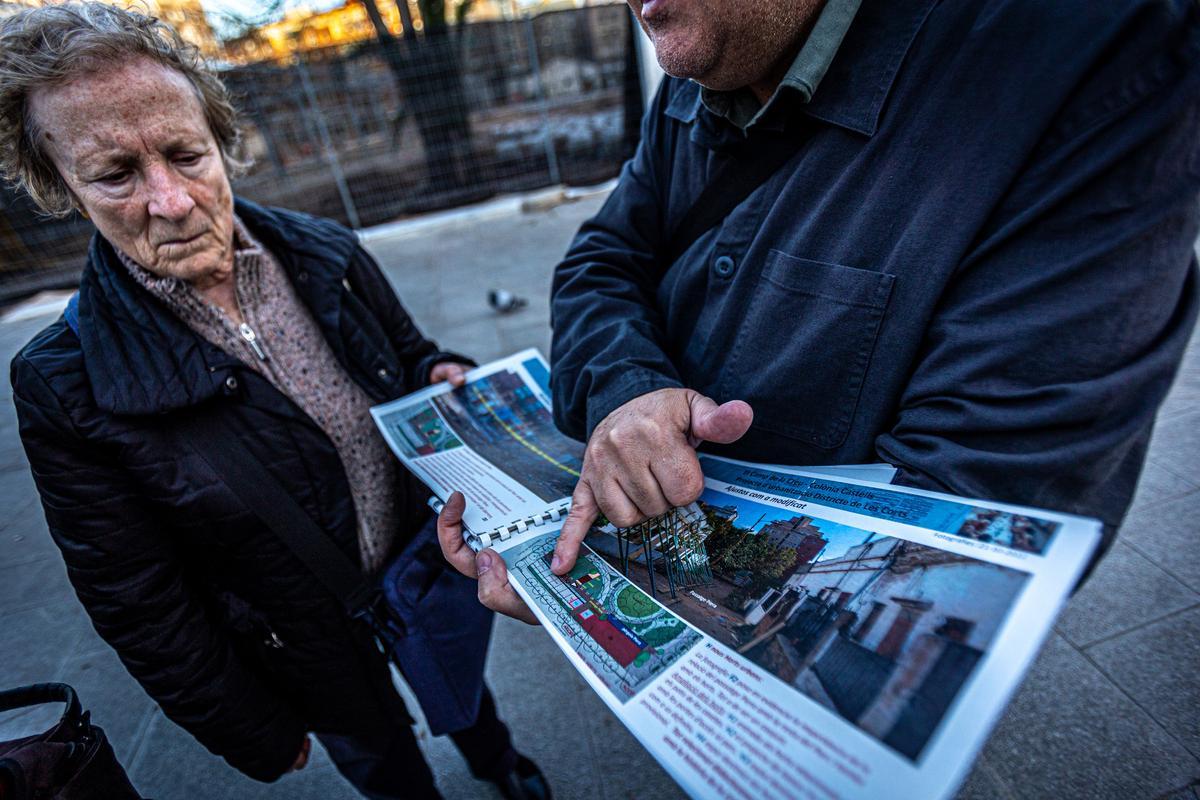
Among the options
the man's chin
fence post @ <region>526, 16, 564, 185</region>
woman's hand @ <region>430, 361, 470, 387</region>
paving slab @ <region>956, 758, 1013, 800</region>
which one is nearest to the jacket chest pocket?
the man's chin

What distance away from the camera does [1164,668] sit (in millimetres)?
1822

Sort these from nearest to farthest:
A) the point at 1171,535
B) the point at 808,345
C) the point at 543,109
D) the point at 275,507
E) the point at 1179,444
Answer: the point at 808,345 → the point at 275,507 → the point at 1171,535 → the point at 1179,444 → the point at 543,109

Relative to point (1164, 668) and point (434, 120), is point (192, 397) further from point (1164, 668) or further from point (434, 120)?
point (434, 120)

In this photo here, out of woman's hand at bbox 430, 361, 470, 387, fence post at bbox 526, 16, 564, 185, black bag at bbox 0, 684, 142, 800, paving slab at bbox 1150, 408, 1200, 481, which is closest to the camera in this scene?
black bag at bbox 0, 684, 142, 800

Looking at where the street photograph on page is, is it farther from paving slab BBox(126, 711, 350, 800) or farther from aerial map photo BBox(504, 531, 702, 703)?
paving slab BBox(126, 711, 350, 800)

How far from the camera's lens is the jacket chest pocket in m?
0.86

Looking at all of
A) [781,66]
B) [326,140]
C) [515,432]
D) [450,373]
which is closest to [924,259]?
[781,66]

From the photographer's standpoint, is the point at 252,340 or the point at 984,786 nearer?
the point at 252,340

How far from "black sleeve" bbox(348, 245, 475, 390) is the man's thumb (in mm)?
981

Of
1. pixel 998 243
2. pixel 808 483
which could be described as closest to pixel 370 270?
pixel 808 483

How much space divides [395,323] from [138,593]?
0.89 metres

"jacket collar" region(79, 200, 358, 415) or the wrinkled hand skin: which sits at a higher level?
"jacket collar" region(79, 200, 358, 415)

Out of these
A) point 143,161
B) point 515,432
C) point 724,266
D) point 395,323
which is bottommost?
point 515,432

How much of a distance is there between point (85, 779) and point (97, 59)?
1.27m
